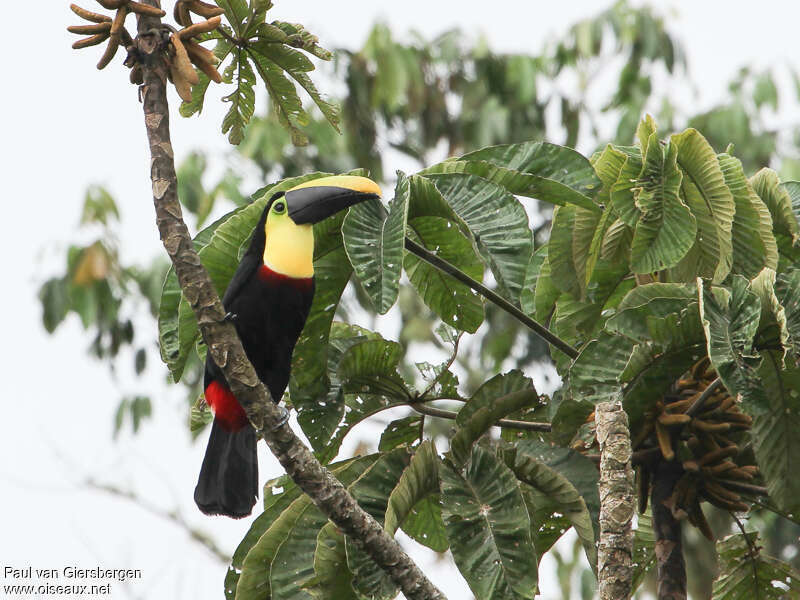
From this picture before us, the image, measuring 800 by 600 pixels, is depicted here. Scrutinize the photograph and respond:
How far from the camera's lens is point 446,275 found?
10.3ft

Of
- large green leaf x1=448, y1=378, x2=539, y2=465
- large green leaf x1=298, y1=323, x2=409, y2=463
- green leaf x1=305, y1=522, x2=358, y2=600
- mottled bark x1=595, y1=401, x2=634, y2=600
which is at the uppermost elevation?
large green leaf x1=298, y1=323, x2=409, y2=463

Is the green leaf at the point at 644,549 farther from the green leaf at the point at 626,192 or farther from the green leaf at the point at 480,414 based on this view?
the green leaf at the point at 626,192

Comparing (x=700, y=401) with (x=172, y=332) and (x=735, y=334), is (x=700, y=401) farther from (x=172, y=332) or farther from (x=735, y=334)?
(x=172, y=332)

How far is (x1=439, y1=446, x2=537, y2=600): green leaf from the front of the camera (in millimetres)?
2549

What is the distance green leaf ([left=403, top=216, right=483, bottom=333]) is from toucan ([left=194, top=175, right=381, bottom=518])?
0.27 m

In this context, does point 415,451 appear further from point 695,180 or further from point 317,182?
point 695,180

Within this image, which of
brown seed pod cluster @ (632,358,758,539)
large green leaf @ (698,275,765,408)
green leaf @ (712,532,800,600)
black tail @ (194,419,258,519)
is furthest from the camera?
green leaf @ (712,532,800,600)

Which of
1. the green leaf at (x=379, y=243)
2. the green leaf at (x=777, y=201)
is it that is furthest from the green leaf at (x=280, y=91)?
the green leaf at (x=777, y=201)

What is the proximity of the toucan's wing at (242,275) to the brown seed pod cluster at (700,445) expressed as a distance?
125 centimetres

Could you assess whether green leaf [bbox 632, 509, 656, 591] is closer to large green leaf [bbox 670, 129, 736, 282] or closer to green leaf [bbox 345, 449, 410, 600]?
large green leaf [bbox 670, 129, 736, 282]

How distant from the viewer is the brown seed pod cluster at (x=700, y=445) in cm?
298

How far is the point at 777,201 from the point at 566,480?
1147mm

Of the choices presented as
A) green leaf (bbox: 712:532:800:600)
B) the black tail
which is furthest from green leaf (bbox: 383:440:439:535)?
green leaf (bbox: 712:532:800:600)

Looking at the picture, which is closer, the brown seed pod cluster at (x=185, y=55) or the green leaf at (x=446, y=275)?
the brown seed pod cluster at (x=185, y=55)
